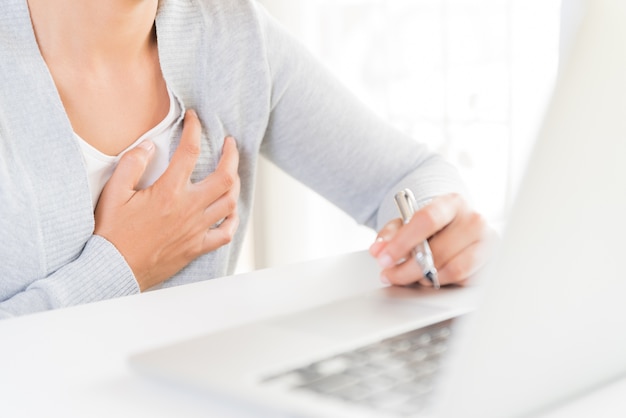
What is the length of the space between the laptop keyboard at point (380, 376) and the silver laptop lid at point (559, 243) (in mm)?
58

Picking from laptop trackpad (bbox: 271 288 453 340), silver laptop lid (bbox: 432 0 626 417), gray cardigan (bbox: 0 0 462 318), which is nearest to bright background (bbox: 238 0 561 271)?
gray cardigan (bbox: 0 0 462 318)

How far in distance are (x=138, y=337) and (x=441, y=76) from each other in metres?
1.76

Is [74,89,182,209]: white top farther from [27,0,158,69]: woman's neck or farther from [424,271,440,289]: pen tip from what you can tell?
[424,271,440,289]: pen tip

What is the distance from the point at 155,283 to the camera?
1093 millimetres

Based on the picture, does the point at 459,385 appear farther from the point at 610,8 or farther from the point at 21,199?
the point at 21,199

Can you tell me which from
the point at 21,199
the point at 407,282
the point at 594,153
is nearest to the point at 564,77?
the point at 594,153

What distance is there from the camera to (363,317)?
0.57m

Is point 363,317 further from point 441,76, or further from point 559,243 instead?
point 441,76

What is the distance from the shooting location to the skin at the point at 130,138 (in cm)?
104

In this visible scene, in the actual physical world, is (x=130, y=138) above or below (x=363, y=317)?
below

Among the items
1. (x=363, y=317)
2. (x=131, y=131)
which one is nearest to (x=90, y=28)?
(x=131, y=131)

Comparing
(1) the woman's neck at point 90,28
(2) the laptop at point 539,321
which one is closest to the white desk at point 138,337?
(2) the laptop at point 539,321

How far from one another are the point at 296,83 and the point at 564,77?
931mm

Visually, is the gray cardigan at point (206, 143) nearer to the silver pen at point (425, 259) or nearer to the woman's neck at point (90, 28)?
the woman's neck at point (90, 28)
